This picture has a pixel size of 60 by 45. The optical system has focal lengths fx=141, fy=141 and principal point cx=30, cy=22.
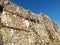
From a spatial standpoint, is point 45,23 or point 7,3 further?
point 45,23

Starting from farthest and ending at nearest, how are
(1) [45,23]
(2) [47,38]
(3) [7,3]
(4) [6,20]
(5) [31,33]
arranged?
(1) [45,23], (2) [47,38], (5) [31,33], (3) [7,3], (4) [6,20]

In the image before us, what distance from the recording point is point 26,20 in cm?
1301

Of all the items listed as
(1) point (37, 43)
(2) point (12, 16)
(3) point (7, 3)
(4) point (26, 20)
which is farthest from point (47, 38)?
(3) point (7, 3)

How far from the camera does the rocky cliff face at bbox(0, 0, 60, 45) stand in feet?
35.5

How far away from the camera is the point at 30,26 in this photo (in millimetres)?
13133

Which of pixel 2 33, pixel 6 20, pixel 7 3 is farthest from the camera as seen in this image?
pixel 7 3

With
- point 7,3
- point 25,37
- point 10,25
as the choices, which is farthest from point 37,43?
point 7,3

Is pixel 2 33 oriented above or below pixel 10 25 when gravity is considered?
below

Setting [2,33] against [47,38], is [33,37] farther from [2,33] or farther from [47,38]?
[2,33]

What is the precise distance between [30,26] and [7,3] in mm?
3065

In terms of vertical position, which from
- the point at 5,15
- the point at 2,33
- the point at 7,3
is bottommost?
the point at 2,33

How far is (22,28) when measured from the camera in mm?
12148

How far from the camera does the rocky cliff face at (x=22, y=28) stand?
1082 cm

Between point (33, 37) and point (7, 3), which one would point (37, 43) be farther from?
point (7, 3)
